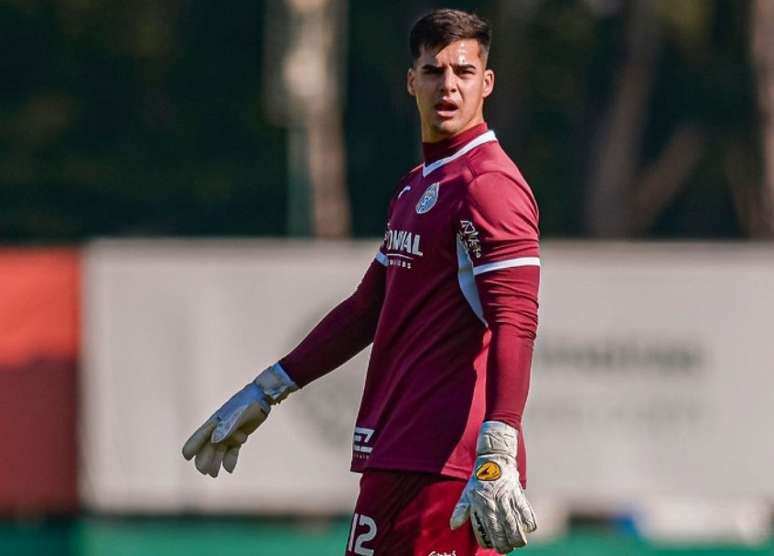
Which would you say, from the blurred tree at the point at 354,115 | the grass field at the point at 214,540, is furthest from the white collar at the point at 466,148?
the blurred tree at the point at 354,115

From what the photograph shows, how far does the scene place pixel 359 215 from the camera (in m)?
35.5

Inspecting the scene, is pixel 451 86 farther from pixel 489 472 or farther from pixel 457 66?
pixel 489 472

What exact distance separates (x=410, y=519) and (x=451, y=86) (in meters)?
1.21

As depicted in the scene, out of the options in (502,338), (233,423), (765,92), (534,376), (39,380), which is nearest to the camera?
(502,338)

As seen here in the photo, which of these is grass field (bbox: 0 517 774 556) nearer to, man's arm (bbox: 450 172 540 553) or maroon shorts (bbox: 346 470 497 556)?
maroon shorts (bbox: 346 470 497 556)

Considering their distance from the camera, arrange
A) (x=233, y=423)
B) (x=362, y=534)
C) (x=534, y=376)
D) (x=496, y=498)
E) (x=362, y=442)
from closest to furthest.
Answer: (x=496, y=498)
(x=362, y=534)
(x=362, y=442)
(x=233, y=423)
(x=534, y=376)

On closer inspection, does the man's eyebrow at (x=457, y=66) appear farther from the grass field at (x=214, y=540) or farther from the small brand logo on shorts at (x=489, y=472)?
the grass field at (x=214, y=540)

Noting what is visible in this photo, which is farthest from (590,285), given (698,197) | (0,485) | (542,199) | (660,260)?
(698,197)

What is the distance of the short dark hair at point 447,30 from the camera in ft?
18.3

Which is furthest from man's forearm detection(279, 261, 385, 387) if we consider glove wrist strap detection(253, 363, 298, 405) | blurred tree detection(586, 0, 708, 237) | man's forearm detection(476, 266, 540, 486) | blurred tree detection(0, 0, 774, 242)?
blurred tree detection(0, 0, 774, 242)

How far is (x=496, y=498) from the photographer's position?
17.0 ft

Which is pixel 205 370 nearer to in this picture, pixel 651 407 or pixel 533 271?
pixel 651 407

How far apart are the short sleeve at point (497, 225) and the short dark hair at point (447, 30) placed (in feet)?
1.38

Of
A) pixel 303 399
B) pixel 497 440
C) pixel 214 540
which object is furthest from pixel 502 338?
pixel 214 540
